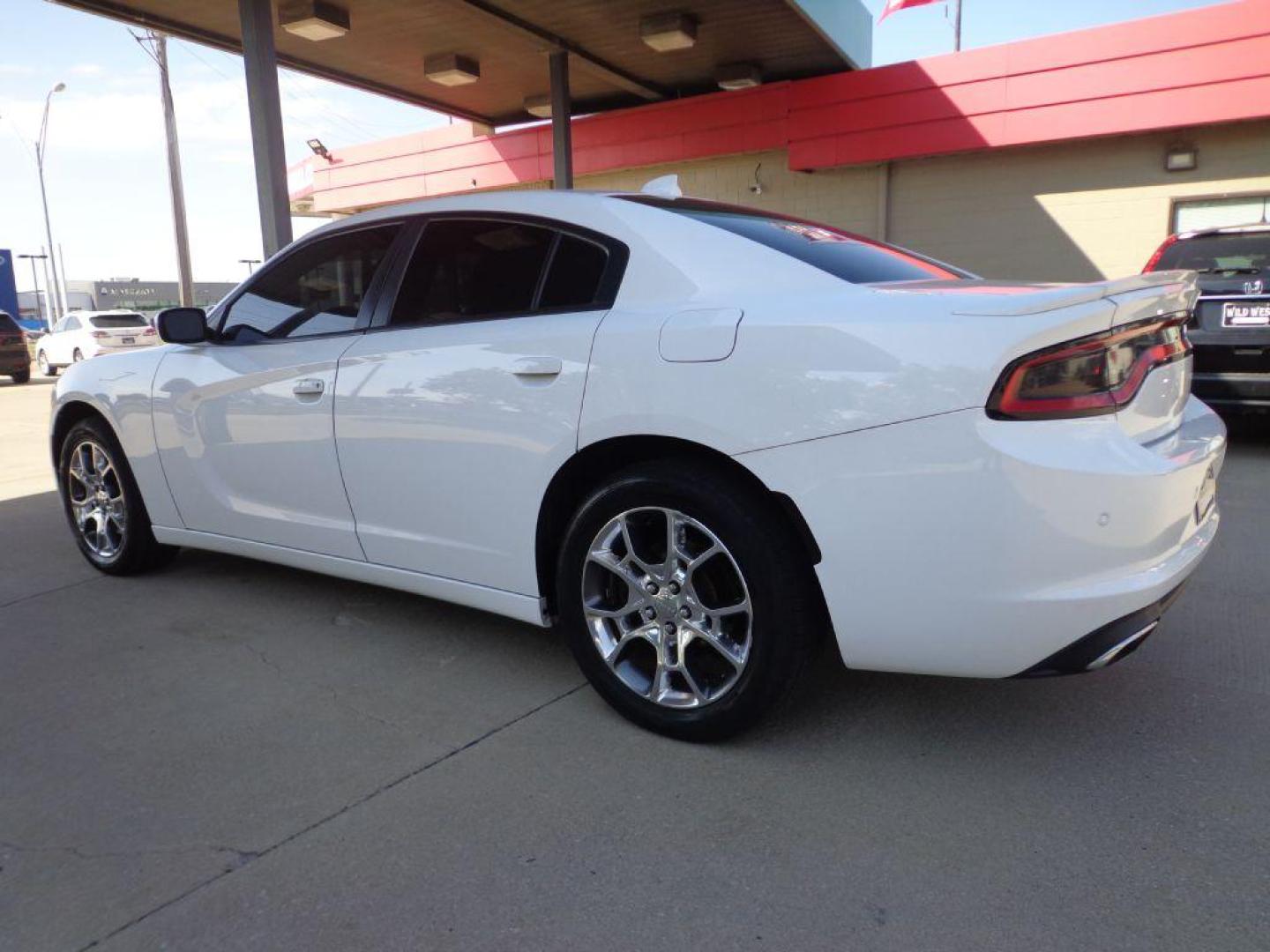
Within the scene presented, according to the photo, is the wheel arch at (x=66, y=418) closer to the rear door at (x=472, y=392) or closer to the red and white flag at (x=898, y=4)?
the rear door at (x=472, y=392)

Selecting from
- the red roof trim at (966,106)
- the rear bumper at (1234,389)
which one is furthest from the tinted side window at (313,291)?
the red roof trim at (966,106)

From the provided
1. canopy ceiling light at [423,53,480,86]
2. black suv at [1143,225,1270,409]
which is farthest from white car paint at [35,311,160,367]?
black suv at [1143,225,1270,409]

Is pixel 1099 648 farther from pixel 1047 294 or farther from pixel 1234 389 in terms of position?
pixel 1234 389

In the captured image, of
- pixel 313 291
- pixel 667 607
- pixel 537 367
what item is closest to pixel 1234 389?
pixel 667 607

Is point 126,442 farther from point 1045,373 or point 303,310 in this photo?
point 1045,373

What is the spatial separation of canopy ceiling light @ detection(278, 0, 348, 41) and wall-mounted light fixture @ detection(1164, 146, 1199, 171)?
9.68 m

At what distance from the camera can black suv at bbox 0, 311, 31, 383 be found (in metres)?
18.7

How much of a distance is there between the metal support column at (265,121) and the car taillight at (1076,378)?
8328 mm

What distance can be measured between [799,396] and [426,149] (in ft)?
54.9

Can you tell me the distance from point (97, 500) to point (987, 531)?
13.6 ft

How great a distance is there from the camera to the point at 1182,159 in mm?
10945

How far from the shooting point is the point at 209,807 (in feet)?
7.71

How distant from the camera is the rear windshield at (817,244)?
2.64 meters

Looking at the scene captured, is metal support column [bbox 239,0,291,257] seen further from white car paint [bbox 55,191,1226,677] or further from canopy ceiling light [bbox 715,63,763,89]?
white car paint [bbox 55,191,1226,677]
